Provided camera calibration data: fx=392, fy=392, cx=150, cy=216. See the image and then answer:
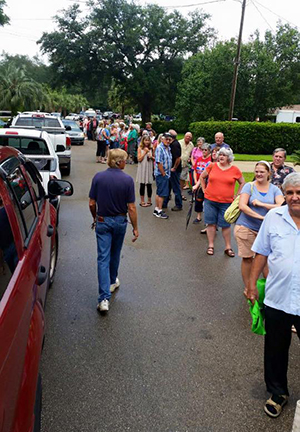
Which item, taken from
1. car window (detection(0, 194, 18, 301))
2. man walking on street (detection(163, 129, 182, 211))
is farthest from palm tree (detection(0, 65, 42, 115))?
car window (detection(0, 194, 18, 301))

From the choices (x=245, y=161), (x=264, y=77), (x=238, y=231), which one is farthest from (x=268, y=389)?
(x=264, y=77)

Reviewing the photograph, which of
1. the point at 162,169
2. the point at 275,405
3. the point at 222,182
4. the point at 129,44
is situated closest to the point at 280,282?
the point at 275,405

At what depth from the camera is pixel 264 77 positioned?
86.9 feet

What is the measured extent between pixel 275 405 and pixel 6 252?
2.24m

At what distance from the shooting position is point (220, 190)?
19.9ft

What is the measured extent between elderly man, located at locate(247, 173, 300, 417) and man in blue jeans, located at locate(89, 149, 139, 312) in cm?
165

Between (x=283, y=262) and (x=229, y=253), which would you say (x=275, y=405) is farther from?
(x=229, y=253)

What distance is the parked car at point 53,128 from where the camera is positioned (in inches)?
497

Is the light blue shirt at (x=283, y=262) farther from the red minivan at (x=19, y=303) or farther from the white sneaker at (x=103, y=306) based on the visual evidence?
the white sneaker at (x=103, y=306)

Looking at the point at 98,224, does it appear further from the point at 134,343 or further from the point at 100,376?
the point at 100,376

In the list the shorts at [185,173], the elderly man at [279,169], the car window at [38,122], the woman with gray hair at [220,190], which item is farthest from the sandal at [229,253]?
the car window at [38,122]

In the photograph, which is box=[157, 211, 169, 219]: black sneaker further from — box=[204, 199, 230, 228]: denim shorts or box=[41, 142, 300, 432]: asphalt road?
box=[41, 142, 300, 432]: asphalt road

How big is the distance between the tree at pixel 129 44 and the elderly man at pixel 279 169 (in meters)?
31.4

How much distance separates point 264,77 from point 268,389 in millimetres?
26705
